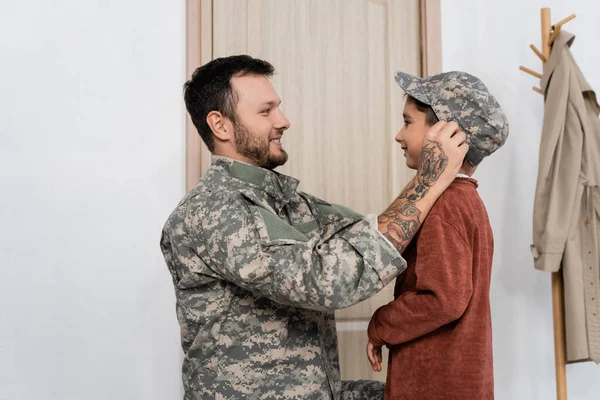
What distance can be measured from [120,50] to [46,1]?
298 millimetres

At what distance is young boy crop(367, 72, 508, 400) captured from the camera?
53.3 inches

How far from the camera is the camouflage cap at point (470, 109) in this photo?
1445 millimetres

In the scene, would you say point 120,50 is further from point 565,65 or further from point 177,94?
point 565,65

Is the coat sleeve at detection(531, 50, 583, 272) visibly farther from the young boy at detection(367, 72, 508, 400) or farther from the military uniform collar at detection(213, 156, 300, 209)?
the military uniform collar at detection(213, 156, 300, 209)

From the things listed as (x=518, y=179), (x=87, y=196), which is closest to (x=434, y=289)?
(x=87, y=196)

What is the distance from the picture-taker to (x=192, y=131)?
90.4 inches

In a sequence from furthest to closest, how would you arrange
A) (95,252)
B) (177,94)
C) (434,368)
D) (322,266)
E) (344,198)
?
(344,198), (177,94), (95,252), (434,368), (322,266)

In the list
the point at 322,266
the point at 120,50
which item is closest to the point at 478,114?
the point at 322,266

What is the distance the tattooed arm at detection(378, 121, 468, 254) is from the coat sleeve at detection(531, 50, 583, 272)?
3.33 feet

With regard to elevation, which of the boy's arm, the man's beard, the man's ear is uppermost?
the man's ear

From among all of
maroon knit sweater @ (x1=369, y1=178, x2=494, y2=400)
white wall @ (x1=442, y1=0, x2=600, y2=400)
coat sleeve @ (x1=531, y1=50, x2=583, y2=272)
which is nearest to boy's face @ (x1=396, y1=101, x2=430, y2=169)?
maroon knit sweater @ (x1=369, y1=178, x2=494, y2=400)

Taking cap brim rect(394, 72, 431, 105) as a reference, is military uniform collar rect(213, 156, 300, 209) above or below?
below

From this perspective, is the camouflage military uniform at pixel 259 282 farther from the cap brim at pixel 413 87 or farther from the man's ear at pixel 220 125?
the cap brim at pixel 413 87

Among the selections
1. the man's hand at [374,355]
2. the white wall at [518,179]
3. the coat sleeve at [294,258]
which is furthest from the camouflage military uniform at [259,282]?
the white wall at [518,179]
